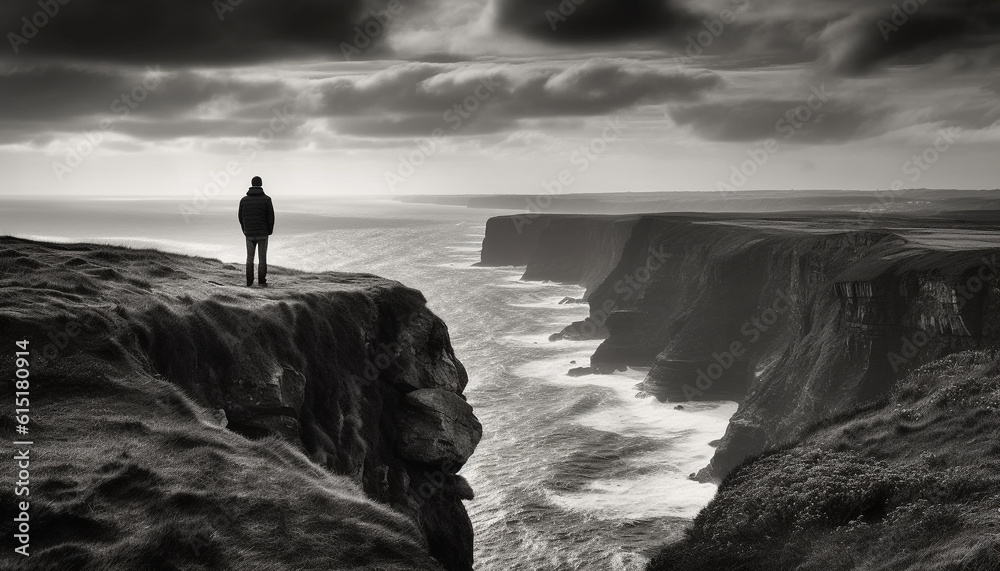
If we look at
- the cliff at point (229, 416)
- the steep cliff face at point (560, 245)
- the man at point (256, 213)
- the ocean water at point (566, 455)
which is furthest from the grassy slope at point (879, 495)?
the steep cliff face at point (560, 245)

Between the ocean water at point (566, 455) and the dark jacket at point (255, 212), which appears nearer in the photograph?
the dark jacket at point (255, 212)

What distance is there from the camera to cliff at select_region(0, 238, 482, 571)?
10859mm

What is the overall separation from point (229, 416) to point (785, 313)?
61029mm

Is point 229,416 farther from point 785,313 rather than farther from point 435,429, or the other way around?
point 785,313

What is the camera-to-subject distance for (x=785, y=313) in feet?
229

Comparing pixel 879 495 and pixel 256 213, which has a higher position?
pixel 256 213

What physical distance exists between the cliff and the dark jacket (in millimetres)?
2136

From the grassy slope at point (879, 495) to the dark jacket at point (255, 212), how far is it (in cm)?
1651

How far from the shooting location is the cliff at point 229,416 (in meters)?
10.9

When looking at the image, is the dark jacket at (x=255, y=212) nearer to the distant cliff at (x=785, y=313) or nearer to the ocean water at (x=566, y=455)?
the ocean water at (x=566, y=455)

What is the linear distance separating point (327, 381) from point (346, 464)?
3.40 meters

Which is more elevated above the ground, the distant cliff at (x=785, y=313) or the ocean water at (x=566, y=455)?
the distant cliff at (x=785, y=313)

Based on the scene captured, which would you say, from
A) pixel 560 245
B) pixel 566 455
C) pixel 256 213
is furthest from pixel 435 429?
pixel 560 245

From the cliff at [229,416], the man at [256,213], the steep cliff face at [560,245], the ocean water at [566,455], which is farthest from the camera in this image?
the steep cliff face at [560,245]
